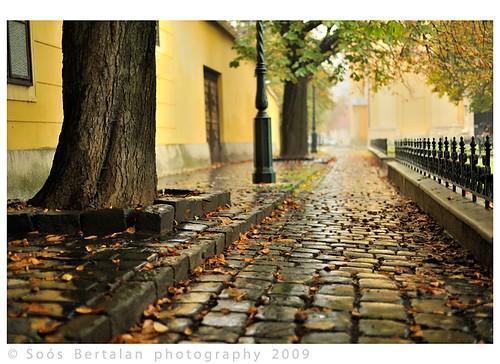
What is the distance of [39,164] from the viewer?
307 inches

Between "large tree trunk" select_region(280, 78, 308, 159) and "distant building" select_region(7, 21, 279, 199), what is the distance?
2165 mm

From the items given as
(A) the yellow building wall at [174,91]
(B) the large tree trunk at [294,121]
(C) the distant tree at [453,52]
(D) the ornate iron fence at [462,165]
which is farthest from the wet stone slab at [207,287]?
(B) the large tree trunk at [294,121]

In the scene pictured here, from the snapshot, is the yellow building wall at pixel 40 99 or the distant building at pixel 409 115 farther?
the distant building at pixel 409 115

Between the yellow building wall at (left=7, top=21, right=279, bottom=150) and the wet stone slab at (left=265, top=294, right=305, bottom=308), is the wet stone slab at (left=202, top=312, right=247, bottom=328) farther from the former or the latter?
the yellow building wall at (left=7, top=21, right=279, bottom=150)

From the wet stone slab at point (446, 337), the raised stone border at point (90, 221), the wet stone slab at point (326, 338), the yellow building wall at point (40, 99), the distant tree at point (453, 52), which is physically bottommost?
the wet stone slab at point (446, 337)

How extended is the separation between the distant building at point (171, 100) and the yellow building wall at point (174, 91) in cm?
1

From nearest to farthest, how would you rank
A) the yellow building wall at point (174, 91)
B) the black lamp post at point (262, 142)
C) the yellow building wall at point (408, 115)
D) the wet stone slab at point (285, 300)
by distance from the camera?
1. the wet stone slab at point (285, 300)
2. the yellow building wall at point (174, 91)
3. the black lamp post at point (262, 142)
4. the yellow building wall at point (408, 115)

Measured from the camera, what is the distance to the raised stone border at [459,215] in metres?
4.26

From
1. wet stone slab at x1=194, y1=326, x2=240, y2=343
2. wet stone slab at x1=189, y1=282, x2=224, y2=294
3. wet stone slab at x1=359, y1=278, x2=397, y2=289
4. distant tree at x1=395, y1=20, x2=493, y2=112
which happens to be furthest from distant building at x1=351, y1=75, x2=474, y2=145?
wet stone slab at x1=194, y1=326, x2=240, y2=343

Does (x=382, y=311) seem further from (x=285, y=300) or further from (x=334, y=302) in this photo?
(x=285, y=300)

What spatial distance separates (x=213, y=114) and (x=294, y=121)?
332 cm

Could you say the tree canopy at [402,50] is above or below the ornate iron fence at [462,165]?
above

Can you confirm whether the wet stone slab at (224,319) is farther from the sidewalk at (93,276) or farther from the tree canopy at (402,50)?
the tree canopy at (402,50)

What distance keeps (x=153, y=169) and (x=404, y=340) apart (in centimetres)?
333
